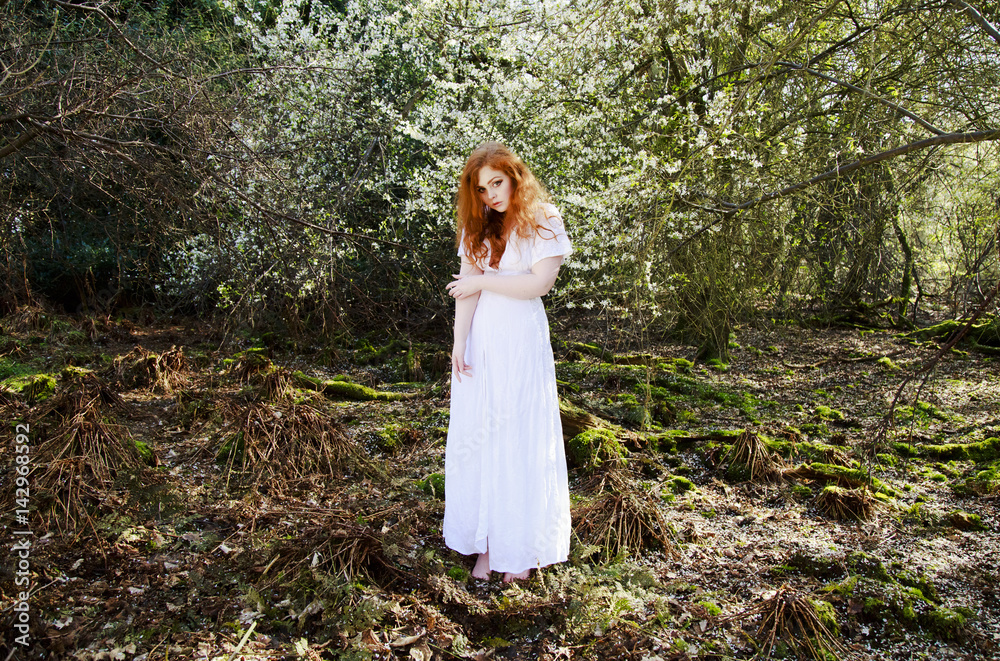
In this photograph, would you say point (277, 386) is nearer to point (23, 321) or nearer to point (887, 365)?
point (23, 321)

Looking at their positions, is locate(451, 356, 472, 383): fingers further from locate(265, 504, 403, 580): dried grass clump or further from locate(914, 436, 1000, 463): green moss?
locate(914, 436, 1000, 463): green moss

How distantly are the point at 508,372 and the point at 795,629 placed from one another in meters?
1.49

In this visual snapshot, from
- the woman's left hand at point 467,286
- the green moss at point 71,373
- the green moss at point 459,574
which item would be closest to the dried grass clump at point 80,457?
the green moss at point 71,373

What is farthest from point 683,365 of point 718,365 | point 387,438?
point 387,438

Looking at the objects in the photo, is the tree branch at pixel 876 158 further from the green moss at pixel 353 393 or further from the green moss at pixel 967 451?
the green moss at pixel 353 393

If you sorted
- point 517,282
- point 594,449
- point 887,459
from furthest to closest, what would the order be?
1. point 887,459
2. point 594,449
3. point 517,282

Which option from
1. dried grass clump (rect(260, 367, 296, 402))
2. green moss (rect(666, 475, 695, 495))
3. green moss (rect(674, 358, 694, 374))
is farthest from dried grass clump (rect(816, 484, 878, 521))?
dried grass clump (rect(260, 367, 296, 402))

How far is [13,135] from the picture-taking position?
3.59m

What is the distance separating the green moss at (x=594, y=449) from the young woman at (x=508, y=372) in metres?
1.32

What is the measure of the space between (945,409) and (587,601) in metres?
4.52

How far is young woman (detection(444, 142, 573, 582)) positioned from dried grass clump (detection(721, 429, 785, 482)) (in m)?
1.85

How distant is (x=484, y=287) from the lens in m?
2.73

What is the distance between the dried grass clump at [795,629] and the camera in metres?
2.42

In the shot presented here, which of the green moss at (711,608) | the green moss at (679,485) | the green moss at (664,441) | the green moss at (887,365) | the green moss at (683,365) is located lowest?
the green moss at (711,608)
